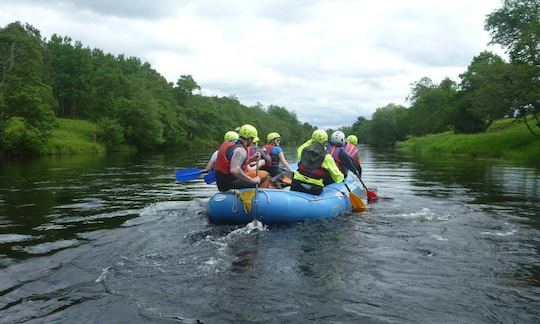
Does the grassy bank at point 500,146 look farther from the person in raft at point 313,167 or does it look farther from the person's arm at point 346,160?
the person in raft at point 313,167

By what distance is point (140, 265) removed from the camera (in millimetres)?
6406

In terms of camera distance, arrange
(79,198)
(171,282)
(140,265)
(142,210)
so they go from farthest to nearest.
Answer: (79,198) → (142,210) → (140,265) → (171,282)

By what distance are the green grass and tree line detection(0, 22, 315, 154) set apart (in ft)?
5.27

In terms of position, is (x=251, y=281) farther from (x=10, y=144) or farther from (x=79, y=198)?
(x=10, y=144)

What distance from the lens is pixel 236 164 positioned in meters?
9.05

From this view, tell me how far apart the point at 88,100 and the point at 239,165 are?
2421 inches

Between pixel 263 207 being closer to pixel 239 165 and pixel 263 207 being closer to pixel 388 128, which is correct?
pixel 239 165

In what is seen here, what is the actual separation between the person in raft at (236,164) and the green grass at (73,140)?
3124 centimetres

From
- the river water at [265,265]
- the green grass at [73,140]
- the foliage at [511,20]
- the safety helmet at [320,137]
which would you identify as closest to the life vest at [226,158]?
the river water at [265,265]

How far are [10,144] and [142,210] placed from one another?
2729 centimetres

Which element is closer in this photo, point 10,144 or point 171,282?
point 171,282

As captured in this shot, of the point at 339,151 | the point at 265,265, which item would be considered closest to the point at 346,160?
the point at 339,151

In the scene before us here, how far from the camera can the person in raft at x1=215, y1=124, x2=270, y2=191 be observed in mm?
9055

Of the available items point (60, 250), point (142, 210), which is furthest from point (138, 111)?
point (60, 250)
